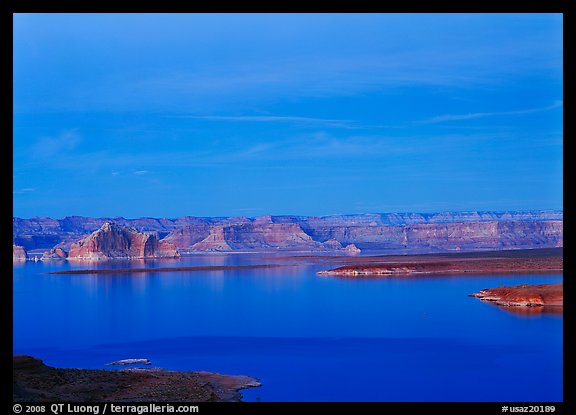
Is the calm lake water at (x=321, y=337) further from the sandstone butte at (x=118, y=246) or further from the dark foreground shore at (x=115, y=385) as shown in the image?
the sandstone butte at (x=118, y=246)

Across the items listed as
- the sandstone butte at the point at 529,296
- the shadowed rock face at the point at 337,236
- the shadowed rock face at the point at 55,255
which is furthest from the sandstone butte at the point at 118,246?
the sandstone butte at the point at 529,296

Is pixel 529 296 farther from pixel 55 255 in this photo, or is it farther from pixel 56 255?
pixel 55 255

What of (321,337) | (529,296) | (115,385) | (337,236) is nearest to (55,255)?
(337,236)

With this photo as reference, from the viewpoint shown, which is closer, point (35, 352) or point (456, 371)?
point (456, 371)

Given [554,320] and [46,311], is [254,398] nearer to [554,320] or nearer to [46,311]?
[554,320]

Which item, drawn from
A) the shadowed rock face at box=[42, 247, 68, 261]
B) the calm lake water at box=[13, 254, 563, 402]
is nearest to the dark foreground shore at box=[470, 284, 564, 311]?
the calm lake water at box=[13, 254, 563, 402]
